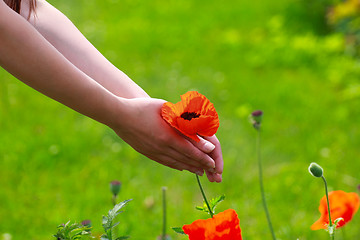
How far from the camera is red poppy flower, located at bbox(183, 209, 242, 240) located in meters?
0.84

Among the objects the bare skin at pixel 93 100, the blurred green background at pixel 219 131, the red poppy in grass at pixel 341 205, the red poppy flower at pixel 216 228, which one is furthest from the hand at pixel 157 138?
the blurred green background at pixel 219 131

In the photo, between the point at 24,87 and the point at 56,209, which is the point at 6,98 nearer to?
the point at 24,87

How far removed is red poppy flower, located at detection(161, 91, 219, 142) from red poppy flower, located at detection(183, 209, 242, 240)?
157 millimetres

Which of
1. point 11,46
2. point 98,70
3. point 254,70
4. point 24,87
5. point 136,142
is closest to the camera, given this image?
point 11,46

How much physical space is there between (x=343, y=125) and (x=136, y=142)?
2161 millimetres

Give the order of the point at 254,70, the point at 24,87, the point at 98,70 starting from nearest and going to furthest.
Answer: the point at 98,70 → the point at 24,87 → the point at 254,70

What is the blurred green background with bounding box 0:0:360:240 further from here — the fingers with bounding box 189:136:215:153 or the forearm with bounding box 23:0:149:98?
the forearm with bounding box 23:0:149:98

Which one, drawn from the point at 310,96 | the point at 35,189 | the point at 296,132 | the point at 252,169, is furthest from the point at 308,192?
the point at 35,189

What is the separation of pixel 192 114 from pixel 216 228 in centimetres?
22

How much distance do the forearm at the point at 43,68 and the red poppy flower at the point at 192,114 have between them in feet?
0.38

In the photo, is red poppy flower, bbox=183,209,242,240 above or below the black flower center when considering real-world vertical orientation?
below

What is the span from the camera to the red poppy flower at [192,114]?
Answer: 913 mm

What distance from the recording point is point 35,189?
2275 mm

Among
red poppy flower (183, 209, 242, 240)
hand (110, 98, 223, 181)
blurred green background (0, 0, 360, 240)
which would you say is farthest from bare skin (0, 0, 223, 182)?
blurred green background (0, 0, 360, 240)
